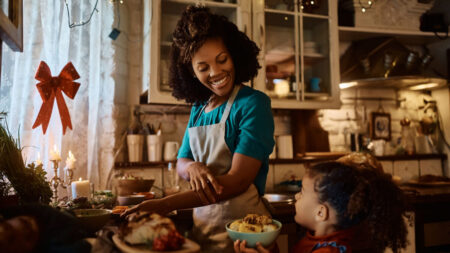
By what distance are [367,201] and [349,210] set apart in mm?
80

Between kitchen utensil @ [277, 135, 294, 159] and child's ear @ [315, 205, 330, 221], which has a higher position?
kitchen utensil @ [277, 135, 294, 159]

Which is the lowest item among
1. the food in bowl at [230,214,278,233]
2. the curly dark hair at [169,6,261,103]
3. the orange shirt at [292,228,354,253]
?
the orange shirt at [292,228,354,253]

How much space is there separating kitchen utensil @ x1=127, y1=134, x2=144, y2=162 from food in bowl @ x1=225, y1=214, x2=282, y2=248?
166cm

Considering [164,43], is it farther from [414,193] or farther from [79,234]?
[414,193]

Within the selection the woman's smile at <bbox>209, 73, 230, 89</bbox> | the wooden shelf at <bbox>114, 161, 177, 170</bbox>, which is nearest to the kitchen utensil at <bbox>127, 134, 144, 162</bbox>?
the wooden shelf at <bbox>114, 161, 177, 170</bbox>

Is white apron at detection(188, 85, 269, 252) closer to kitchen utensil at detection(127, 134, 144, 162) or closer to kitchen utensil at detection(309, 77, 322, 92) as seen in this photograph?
kitchen utensil at detection(127, 134, 144, 162)

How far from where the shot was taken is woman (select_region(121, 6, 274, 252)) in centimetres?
111

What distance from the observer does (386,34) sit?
312cm

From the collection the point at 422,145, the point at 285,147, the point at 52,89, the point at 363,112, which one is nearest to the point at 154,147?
the point at 52,89

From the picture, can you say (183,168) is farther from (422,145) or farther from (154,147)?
(422,145)

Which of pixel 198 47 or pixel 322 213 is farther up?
pixel 198 47

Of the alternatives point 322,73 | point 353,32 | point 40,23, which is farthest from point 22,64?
point 353,32

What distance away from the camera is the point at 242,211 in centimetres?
118

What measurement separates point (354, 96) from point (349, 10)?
831 millimetres
